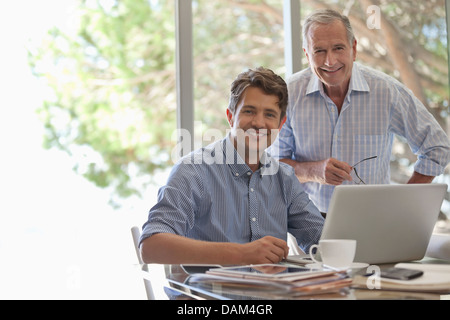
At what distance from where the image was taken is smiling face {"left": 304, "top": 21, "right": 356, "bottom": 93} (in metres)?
2.00

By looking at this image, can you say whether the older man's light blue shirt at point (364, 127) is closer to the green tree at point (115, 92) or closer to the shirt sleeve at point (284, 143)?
the shirt sleeve at point (284, 143)

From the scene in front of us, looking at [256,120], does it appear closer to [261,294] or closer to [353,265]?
[353,265]

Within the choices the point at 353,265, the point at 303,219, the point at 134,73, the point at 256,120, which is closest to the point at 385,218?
the point at 353,265

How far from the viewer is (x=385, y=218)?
1301 millimetres

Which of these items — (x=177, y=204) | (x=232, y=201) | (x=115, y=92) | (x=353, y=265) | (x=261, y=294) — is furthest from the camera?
(x=115, y=92)

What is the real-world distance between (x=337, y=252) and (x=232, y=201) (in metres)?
0.53

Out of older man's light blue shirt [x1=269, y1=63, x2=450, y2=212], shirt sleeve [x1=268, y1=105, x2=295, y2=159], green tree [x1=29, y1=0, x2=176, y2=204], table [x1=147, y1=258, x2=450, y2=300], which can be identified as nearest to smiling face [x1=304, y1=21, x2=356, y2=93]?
older man's light blue shirt [x1=269, y1=63, x2=450, y2=212]

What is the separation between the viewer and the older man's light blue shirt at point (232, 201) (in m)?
1.53

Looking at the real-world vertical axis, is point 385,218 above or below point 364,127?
below

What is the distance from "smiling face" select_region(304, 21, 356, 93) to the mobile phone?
1061 millimetres

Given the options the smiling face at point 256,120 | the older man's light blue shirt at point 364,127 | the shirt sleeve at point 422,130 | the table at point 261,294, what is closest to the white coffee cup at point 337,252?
the table at point 261,294

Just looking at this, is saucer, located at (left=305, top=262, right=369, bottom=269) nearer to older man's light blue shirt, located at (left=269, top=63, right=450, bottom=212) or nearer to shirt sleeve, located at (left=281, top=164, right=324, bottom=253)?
shirt sleeve, located at (left=281, top=164, right=324, bottom=253)
